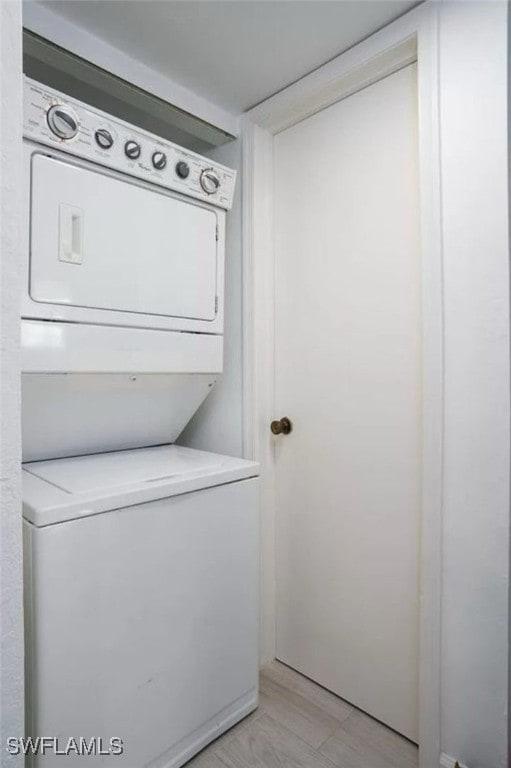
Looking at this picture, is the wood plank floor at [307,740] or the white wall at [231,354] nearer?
the wood plank floor at [307,740]

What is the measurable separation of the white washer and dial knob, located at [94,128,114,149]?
110cm

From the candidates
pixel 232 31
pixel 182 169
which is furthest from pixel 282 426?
pixel 232 31

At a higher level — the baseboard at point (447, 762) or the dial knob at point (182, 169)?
the dial knob at point (182, 169)

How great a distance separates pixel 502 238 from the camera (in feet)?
4.07

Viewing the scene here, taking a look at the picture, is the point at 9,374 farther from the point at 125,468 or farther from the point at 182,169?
the point at 182,169

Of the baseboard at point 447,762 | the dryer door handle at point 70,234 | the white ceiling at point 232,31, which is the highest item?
the white ceiling at point 232,31

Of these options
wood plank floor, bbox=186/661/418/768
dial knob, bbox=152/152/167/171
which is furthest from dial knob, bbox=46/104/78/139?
wood plank floor, bbox=186/661/418/768

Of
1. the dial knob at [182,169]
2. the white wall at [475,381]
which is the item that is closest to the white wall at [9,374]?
the dial knob at [182,169]

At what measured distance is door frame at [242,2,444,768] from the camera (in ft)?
4.53

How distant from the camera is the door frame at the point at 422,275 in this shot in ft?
4.53

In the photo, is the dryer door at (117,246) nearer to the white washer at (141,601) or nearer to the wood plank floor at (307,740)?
the white washer at (141,601)

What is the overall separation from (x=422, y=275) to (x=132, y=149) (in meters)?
1.08

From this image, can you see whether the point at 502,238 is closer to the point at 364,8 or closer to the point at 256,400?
the point at 364,8

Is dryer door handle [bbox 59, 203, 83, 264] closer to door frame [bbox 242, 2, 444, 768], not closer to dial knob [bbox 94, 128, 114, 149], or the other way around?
dial knob [bbox 94, 128, 114, 149]
